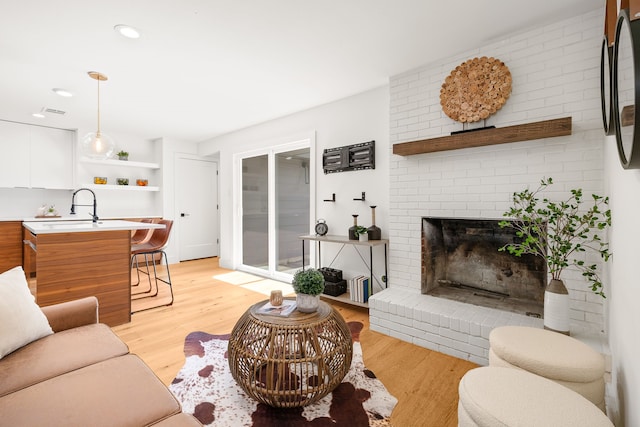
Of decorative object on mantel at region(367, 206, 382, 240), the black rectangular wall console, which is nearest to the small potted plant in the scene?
decorative object on mantel at region(367, 206, 382, 240)

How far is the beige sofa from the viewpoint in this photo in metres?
1.06

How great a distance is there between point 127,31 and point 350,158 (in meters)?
2.40

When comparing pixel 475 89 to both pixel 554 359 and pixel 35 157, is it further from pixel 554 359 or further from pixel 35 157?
pixel 35 157

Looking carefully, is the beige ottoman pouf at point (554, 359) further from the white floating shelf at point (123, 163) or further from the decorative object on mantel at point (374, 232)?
the white floating shelf at point (123, 163)

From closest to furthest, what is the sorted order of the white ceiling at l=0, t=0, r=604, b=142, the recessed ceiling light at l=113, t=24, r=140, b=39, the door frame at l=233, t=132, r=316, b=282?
the white ceiling at l=0, t=0, r=604, b=142, the recessed ceiling light at l=113, t=24, r=140, b=39, the door frame at l=233, t=132, r=316, b=282

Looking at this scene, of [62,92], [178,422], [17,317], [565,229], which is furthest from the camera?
[62,92]

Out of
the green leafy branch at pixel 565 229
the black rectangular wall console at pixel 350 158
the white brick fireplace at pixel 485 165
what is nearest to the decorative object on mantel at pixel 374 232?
the white brick fireplace at pixel 485 165

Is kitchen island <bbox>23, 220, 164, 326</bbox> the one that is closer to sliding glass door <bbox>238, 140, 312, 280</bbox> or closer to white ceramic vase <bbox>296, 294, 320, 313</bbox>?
sliding glass door <bbox>238, 140, 312, 280</bbox>

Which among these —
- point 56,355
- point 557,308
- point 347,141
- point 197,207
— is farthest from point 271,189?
point 557,308

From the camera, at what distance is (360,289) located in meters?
3.30

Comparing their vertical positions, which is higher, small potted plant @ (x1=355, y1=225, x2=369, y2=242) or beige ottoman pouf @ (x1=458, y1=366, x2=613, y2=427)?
small potted plant @ (x1=355, y1=225, x2=369, y2=242)

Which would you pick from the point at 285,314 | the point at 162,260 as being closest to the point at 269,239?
the point at 162,260

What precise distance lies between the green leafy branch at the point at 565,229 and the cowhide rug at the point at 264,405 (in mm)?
1302

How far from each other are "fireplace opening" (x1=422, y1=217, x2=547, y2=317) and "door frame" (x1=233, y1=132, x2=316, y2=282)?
64.3 inches
